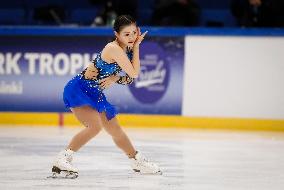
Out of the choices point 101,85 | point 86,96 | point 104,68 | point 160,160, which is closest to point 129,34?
point 104,68

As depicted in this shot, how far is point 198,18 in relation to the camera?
38.6 feet

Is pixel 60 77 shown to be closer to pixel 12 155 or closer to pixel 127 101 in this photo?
pixel 127 101

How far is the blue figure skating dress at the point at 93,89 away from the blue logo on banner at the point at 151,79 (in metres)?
5.17

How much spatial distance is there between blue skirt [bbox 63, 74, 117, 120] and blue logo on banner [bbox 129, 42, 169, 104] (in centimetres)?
519

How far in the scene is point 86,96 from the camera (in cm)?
577

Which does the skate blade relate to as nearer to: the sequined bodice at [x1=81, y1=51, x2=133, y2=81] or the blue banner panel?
the sequined bodice at [x1=81, y1=51, x2=133, y2=81]

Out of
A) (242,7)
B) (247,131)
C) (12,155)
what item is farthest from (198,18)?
(12,155)

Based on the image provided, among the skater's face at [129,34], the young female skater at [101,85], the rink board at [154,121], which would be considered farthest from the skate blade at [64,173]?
the rink board at [154,121]

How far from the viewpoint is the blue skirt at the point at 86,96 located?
575 cm

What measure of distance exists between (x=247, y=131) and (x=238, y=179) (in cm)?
485

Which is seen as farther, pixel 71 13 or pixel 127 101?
pixel 71 13

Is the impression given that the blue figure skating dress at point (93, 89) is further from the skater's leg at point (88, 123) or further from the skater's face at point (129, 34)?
the skater's face at point (129, 34)

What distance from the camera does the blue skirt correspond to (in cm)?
575

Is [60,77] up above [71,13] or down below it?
below
